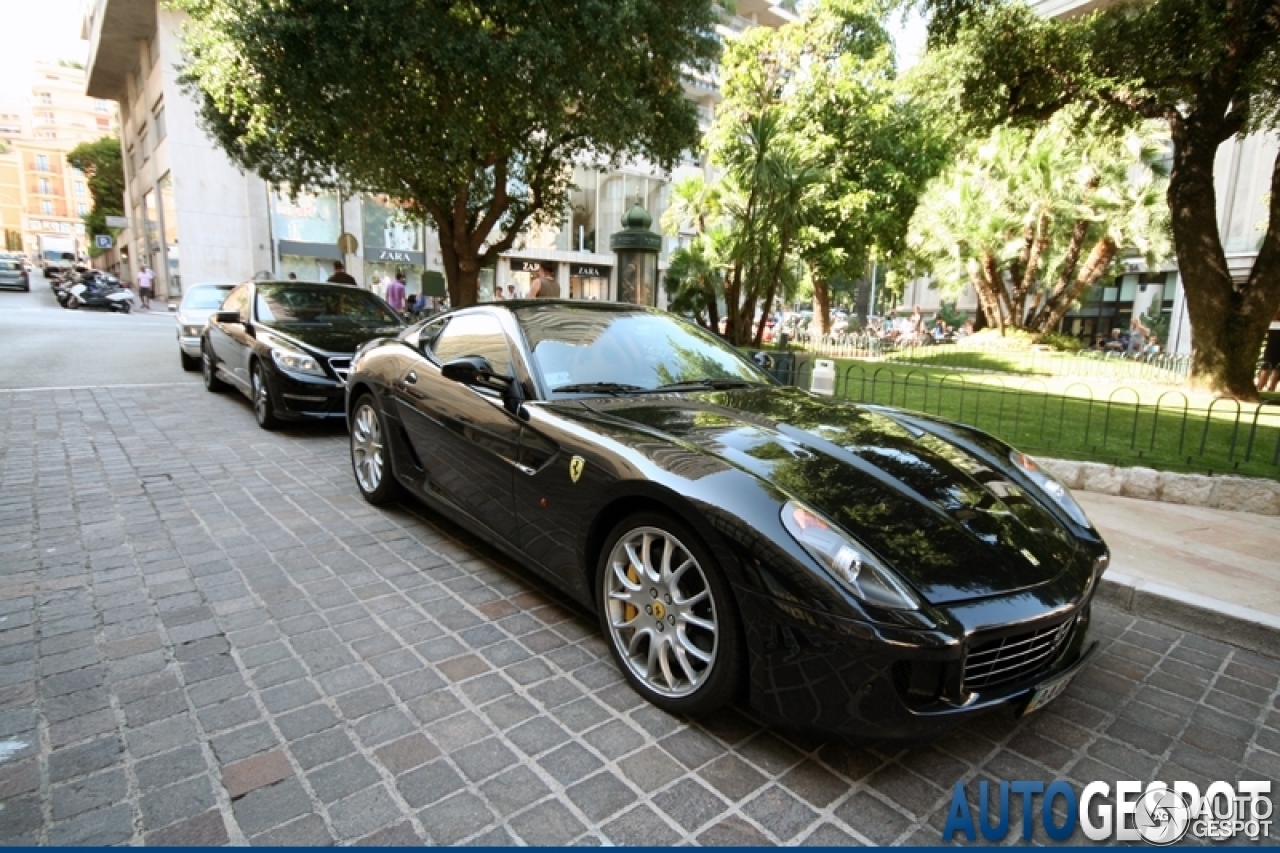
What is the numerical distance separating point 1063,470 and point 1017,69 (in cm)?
701

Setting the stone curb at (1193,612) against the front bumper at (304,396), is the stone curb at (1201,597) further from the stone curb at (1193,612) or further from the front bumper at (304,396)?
the front bumper at (304,396)

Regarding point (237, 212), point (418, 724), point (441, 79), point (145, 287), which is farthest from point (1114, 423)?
point (145, 287)

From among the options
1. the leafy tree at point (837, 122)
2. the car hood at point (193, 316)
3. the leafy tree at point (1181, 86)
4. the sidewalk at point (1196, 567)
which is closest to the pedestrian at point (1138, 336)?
the leafy tree at point (837, 122)

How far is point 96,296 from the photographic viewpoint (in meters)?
27.2

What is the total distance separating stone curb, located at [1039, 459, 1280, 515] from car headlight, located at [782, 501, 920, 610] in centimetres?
384

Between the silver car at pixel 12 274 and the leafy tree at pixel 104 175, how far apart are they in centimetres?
1774

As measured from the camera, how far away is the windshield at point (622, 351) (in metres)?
3.43

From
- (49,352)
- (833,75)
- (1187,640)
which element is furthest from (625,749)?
(833,75)

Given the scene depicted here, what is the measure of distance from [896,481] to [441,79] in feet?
29.6

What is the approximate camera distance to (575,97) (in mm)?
9414

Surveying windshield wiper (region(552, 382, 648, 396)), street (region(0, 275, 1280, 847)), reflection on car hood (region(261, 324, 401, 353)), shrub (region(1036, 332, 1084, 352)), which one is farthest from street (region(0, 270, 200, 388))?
shrub (region(1036, 332, 1084, 352))

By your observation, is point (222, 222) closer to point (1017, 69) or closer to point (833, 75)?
point (833, 75)

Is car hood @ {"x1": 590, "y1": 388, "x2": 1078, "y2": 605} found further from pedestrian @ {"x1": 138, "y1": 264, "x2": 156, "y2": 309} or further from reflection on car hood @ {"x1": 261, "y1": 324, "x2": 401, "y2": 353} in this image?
pedestrian @ {"x1": 138, "y1": 264, "x2": 156, "y2": 309}

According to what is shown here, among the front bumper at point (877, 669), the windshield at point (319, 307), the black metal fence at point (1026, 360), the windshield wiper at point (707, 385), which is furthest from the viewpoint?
the black metal fence at point (1026, 360)
